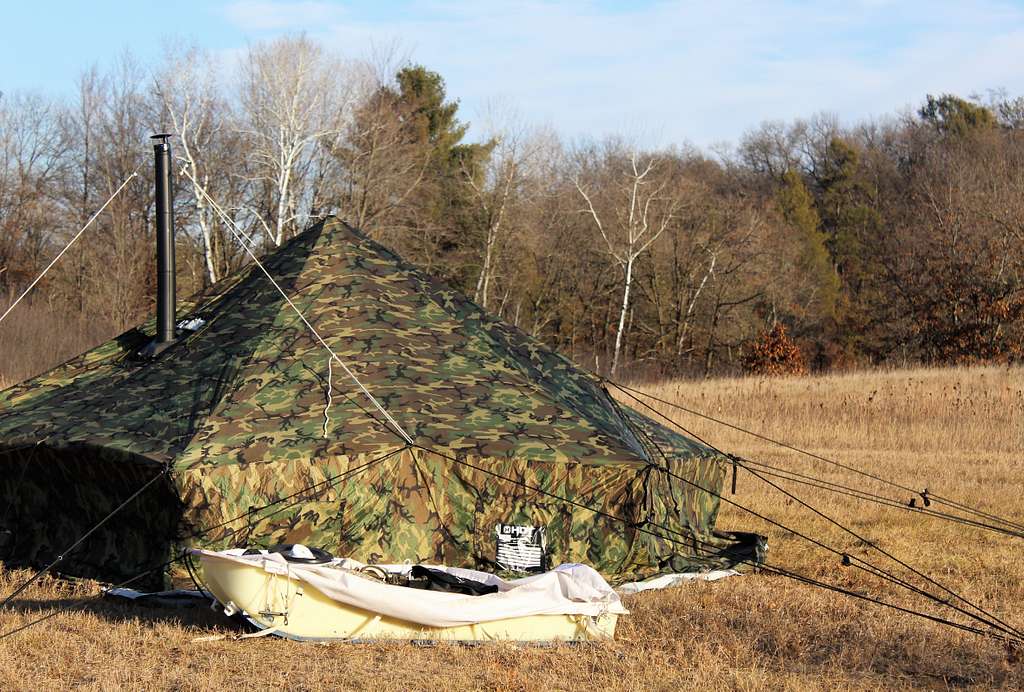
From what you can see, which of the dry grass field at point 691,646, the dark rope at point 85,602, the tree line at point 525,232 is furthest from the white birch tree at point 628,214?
the dark rope at point 85,602

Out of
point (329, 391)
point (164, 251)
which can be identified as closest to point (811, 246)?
point (164, 251)

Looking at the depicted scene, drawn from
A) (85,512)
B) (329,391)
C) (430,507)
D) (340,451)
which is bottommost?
(85,512)

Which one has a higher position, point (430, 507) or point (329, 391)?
point (329, 391)

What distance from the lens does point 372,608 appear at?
7.15 metres

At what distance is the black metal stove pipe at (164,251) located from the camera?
10.4 metres

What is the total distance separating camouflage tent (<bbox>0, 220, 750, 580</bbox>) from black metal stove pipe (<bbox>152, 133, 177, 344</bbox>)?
0.66ft

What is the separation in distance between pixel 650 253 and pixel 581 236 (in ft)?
10.2

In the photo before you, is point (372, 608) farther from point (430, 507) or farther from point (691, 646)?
point (691, 646)

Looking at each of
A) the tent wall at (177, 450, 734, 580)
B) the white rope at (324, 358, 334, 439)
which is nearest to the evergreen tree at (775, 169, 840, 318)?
the tent wall at (177, 450, 734, 580)

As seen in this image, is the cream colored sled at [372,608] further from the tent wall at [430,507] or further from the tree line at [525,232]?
the tree line at [525,232]

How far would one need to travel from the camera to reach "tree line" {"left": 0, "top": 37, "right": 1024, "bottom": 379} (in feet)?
126

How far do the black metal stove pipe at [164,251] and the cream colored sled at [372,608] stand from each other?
3716 mm

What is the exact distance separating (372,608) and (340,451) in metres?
1.62

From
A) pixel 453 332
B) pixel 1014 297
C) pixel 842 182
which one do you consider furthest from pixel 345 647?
pixel 842 182
